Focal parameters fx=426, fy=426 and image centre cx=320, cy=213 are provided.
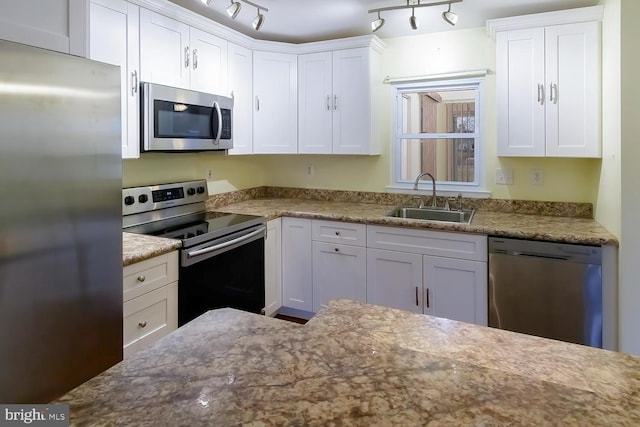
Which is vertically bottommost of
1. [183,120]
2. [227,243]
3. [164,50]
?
[227,243]

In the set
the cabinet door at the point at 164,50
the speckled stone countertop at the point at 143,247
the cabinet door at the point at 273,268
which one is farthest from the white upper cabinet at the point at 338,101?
the speckled stone countertop at the point at 143,247

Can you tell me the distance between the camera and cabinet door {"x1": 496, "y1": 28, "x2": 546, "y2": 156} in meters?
2.73

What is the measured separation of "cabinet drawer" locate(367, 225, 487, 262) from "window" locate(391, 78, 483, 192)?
733 mm

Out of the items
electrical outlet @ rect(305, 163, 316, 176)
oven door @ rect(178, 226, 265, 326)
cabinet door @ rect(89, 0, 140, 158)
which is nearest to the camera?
cabinet door @ rect(89, 0, 140, 158)

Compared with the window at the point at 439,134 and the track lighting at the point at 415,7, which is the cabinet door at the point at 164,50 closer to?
the track lighting at the point at 415,7

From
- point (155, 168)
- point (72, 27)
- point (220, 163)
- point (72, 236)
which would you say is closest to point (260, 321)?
point (72, 236)

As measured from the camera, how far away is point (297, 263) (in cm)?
328

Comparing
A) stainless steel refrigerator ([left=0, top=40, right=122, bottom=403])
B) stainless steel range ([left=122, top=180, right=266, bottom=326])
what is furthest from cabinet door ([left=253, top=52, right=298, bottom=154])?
stainless steel refrigerator ([left=0, top=40, right=122, bottom=403])

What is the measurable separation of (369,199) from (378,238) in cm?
77

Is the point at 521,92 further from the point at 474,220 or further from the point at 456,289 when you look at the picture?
the point at 456,289

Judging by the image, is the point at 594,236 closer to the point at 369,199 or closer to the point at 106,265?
the point at 369,199

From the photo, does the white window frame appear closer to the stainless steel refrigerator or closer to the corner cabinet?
the corner cabinet

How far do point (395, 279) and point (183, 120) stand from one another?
5.69 feet

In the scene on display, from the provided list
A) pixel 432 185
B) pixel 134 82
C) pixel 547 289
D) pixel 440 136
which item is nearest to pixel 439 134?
pixel 440 136
